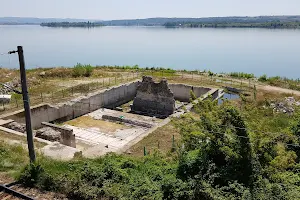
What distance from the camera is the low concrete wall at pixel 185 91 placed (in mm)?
26516

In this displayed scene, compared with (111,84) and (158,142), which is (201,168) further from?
(111,84)

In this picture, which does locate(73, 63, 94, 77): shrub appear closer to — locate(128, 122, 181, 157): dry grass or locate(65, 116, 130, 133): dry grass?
locate(65, 116, 130, 133): dry grass

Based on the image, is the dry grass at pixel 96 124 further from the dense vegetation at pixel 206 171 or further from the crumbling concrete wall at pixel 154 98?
the dense vegetation at pixel 206 171

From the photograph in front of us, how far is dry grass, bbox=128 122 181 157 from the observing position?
14118mm

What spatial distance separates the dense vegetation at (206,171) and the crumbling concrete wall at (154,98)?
11.3 meters

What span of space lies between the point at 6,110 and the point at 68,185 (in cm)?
1133

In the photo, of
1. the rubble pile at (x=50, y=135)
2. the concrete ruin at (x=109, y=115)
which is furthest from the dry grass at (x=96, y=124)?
the rubble pile at (x=50, y=135)

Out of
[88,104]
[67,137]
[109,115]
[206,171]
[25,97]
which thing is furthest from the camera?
[88,104]

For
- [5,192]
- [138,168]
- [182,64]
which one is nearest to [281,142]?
[138,168]

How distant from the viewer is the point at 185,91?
26922mm

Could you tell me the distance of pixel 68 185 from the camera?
9742 mm

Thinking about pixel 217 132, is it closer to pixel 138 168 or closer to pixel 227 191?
pixel 227 191

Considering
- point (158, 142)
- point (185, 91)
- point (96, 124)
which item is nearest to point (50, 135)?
point (96, 124)

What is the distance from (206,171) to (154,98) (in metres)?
13.5
